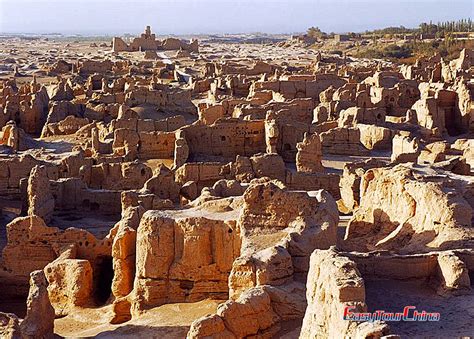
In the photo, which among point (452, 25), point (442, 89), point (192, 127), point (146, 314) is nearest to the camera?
point (146, 314)

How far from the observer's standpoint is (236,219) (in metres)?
15.2

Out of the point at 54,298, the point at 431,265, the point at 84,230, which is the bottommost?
the point at 54,298

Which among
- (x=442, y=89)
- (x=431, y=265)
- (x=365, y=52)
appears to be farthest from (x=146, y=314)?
(x=365, y=52)

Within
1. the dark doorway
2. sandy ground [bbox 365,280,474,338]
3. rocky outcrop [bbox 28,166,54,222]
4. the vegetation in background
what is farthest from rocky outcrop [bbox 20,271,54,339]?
the vegetation in background

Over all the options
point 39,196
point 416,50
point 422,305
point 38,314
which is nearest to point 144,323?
point 38,314

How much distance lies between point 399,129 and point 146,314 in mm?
16806

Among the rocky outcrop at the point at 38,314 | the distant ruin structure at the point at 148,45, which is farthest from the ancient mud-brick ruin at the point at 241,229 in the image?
the distant ruin structure at the point at 148,45

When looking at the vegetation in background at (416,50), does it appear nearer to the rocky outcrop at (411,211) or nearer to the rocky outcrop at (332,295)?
the rocky outcrop at (411,211)

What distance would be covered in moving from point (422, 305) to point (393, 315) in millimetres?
A: 882

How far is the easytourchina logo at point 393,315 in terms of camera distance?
8930 millimetres

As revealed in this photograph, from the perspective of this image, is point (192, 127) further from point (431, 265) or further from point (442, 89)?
point (431, 265)

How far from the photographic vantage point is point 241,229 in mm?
14953

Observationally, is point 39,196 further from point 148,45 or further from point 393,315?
point 148,45

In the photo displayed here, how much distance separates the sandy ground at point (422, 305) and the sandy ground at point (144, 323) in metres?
4.17
